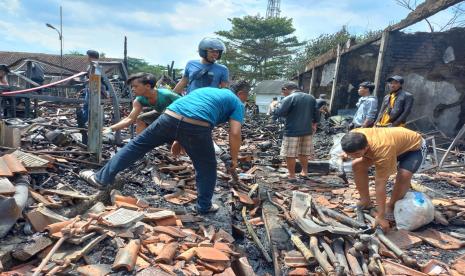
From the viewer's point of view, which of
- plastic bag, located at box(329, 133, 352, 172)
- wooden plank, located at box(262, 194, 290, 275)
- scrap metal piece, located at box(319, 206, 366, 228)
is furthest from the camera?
plastic bag, located at box(329, 133, 352, 172)

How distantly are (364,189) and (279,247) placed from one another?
154 centimetres

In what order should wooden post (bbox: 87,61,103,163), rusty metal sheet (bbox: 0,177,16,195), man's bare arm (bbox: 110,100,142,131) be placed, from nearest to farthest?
rusty metal sheet (bbox: 0,177,16,195) → man's bare arm (bbox: 110,100,142,131) → wooden post (bbox: 87,61,103,163)

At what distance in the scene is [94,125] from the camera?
4.75 m

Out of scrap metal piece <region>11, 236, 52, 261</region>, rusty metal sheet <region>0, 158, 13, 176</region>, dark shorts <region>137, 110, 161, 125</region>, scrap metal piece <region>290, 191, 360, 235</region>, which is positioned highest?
dark shorts <region>137, 110, 161, 125</region>

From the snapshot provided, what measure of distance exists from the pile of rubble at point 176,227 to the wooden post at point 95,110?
0.23 metres

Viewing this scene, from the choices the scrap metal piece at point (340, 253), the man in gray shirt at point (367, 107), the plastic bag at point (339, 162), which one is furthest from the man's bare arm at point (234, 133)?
the man in gray shirt at point (367, 107)

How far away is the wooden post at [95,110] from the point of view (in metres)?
4.68

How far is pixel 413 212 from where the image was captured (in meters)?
4.13

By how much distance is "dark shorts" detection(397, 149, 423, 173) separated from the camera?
4371mm

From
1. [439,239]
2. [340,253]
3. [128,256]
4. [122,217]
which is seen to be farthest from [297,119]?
[128,256]

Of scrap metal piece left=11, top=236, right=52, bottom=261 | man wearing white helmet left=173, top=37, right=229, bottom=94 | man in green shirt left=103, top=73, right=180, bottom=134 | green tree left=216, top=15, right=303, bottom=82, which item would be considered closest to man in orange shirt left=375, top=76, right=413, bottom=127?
man wearing white helmet left=173, top=37, right=229, bottom=94

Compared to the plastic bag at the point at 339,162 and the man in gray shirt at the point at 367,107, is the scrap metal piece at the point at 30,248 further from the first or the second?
the man in gray shirt at the point at 367,107

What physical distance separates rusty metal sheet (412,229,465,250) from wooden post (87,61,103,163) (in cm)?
415

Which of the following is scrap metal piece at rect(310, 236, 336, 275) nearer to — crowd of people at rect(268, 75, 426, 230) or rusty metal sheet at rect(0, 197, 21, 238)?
crowd of people at rect(268, 75, 426, 230)
